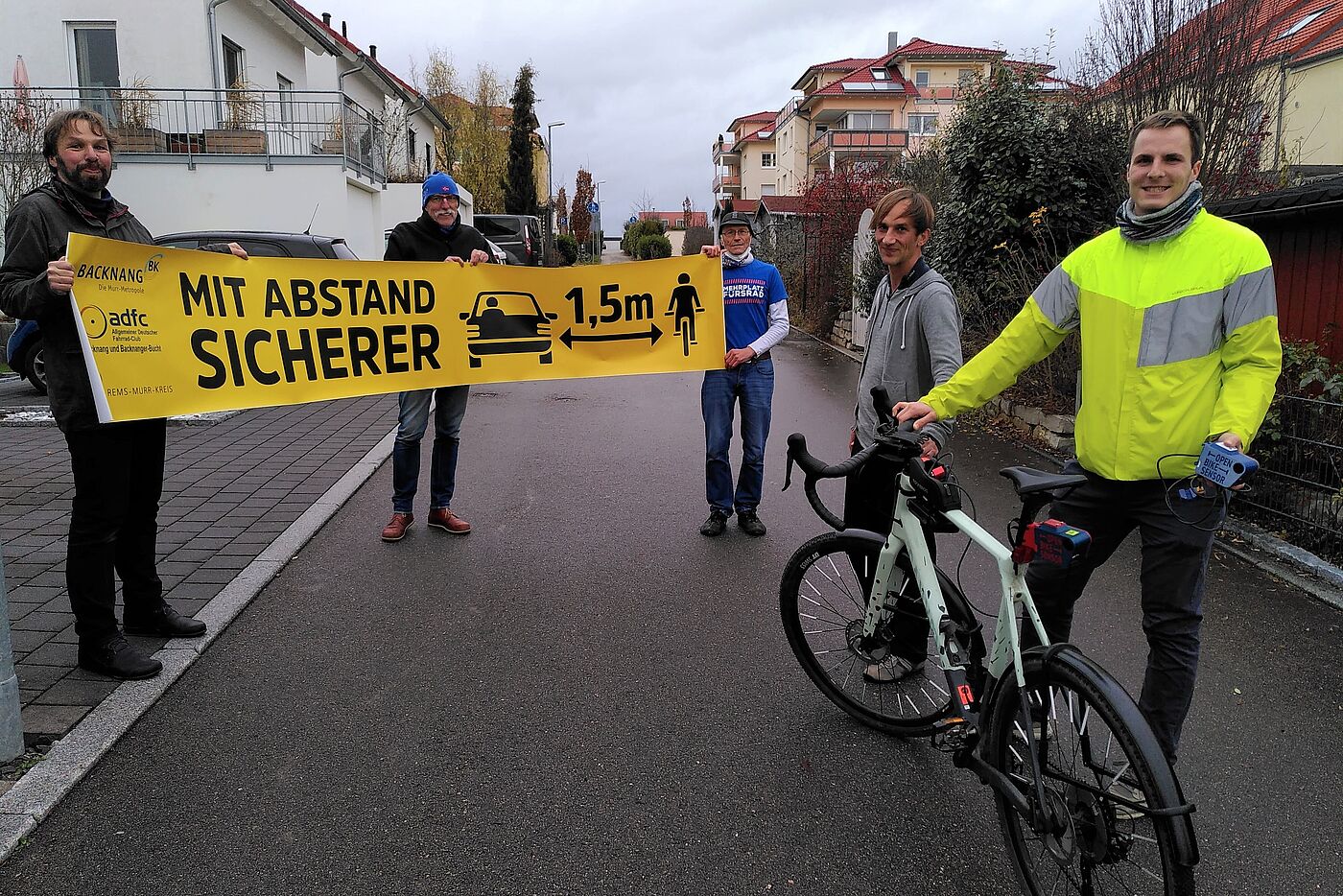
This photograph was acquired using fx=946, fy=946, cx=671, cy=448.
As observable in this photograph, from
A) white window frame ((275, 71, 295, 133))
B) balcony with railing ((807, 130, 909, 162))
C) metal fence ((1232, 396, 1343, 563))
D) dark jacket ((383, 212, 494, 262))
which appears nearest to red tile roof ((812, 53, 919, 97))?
balcony with railing ((807, 130, 909, 162))

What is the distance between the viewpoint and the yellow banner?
4098 mm

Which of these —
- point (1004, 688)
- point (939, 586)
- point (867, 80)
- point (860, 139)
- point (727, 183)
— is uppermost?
point (867, 80)

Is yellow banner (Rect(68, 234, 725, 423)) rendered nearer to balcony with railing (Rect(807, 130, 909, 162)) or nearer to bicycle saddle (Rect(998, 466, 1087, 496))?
bicycle saddle (Rect(998, 466, 1087, 496))

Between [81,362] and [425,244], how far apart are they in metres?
2.47

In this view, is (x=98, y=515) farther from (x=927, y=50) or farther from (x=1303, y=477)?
(x=927, y=50)

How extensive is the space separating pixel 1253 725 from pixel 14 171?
1801 cm

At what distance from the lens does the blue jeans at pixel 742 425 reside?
6.25m

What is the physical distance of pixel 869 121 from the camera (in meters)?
64.2

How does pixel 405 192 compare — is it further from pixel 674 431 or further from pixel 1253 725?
pixel 1253 725

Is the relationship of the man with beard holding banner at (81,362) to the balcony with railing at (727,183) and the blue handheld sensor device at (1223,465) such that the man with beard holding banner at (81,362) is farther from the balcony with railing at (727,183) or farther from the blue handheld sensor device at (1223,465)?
the balcony with railing at (727,183)

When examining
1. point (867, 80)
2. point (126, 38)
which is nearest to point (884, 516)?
point (126, 38)

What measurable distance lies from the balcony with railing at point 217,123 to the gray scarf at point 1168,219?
61.5 ft

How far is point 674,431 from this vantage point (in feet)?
33.0

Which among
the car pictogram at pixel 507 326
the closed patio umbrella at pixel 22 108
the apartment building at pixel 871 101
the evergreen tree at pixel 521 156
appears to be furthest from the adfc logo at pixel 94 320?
the apartment building at pixel 871 101
